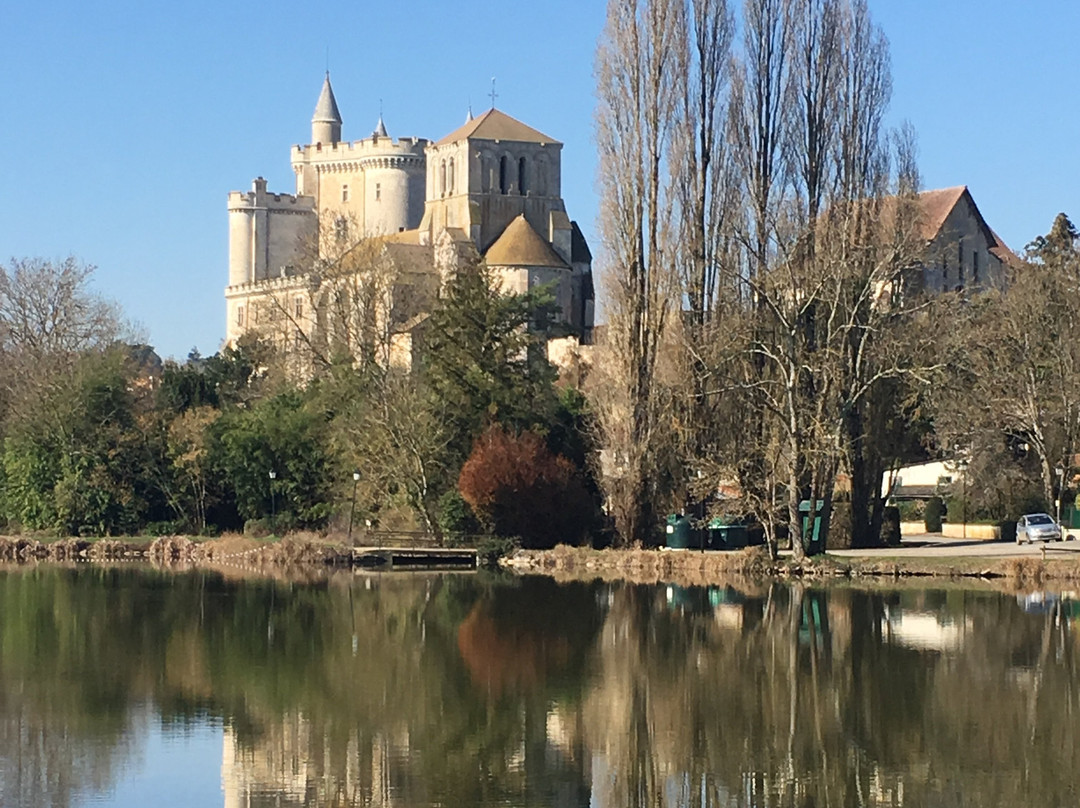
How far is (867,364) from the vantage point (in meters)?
35.4

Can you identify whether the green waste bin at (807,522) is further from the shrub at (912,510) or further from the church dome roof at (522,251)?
the church dome roof at (522,251)

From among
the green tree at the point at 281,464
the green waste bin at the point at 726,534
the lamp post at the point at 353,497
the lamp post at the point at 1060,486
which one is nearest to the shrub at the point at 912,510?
the lamp post at the point at 1060,486

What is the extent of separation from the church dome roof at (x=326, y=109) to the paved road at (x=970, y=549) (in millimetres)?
76329

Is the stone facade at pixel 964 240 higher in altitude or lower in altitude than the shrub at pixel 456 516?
higher

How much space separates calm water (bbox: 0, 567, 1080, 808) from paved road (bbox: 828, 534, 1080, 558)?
5.57 meters

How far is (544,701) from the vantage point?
18422mm

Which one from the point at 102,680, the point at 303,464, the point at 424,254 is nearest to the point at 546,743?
the point at 102,680

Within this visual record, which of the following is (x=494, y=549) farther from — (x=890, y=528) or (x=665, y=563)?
(x=890, y=528)

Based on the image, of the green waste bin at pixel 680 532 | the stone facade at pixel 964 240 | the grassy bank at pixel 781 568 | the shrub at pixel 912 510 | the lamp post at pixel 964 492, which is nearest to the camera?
the grassy bank at pixel 781 568

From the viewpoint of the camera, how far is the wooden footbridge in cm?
3800

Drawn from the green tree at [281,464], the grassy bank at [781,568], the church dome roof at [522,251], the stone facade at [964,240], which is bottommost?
the grassy bank at [781,568]

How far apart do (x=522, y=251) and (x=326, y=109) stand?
34.8 meters

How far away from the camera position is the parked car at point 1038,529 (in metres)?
38.5

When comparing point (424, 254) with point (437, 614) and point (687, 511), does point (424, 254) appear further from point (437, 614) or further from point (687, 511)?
point (437, 614)
